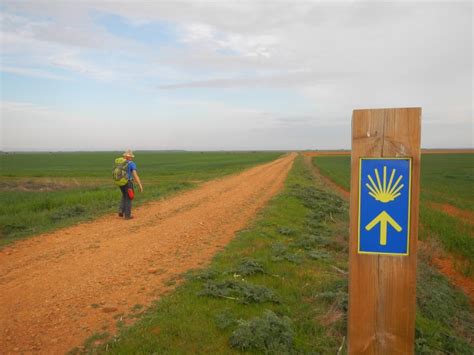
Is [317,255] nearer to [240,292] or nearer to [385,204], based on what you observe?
[240,292]

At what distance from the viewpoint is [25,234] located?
320 inches

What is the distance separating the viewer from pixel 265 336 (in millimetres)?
3400

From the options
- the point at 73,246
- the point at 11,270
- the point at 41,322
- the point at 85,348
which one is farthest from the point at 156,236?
the point at 85,348

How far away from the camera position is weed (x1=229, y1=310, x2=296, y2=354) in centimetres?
332

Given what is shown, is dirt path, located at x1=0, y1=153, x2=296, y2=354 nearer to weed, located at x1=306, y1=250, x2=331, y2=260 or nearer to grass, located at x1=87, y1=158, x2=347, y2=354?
grass, located at x1=87, y1=158, x2=347, y2=354

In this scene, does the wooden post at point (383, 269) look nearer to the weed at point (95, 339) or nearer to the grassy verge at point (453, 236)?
the weed at point (95, 339)

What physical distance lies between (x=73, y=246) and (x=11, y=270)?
137 cm

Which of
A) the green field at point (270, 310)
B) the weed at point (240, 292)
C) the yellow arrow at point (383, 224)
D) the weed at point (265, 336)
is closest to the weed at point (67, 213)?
the green field at point (270, 310)

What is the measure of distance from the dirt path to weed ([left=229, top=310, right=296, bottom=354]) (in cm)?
146

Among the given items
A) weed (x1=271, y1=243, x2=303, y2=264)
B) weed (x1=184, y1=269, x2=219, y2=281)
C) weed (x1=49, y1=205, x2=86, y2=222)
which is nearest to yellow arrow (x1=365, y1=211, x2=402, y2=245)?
weed (x1=184, y1=269, x2=219, y2=281)

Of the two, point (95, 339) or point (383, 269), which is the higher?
point (383, 269)

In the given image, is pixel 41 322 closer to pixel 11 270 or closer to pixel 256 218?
pixel 11 270

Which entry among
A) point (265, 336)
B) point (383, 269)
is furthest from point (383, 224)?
point (265, 336)

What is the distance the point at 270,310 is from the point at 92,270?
3202 mm
